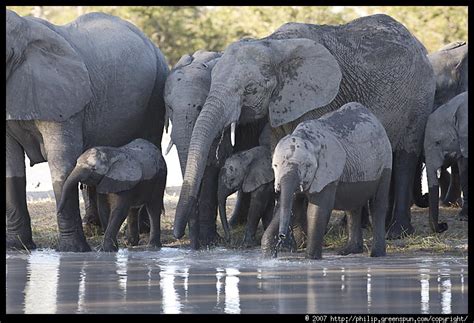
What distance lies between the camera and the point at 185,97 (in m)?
13.2

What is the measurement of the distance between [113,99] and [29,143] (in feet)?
3.71

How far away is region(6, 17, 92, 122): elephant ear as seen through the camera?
12953 millimetres

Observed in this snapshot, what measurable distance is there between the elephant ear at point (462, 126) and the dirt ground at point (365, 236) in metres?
0.76

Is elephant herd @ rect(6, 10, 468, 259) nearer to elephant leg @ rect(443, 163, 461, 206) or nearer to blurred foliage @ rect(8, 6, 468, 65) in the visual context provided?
elephant leg @ rect(443, 163, 461, 206)

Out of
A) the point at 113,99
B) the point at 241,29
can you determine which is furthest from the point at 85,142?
the point at 241,29

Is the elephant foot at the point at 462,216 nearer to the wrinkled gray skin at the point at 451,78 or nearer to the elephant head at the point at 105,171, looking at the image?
the wrinkled gray skin at the point at 451,78

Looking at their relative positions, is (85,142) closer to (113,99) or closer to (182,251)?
(113,99)

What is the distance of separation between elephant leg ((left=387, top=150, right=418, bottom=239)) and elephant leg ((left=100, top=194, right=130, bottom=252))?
260 cm

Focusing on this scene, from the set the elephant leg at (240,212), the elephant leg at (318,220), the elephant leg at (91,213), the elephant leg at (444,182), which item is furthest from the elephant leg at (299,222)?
→ the elephant leg at (444,182)

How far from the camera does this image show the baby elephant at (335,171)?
37.5 feet

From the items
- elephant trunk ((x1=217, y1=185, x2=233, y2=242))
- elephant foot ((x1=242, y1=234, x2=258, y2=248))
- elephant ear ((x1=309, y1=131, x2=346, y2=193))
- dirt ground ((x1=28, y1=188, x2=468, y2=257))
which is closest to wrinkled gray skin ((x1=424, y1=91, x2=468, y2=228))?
dirt ground ((x1=28, y1=188, x2=468, y2=257))

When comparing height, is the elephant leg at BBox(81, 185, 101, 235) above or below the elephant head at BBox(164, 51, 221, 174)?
below

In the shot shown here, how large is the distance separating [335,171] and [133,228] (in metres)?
2.70

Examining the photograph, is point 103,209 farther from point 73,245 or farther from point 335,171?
point 335,171
